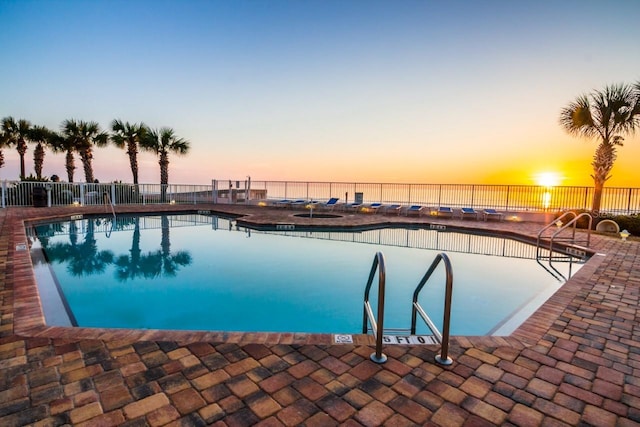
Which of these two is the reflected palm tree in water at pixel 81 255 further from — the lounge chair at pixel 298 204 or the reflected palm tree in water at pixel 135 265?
the lounge chair at pixel 298 204

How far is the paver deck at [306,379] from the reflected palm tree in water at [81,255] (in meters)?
3.20

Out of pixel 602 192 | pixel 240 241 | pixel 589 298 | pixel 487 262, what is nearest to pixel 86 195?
pixel 240 241

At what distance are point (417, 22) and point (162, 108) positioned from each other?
44.0 ft

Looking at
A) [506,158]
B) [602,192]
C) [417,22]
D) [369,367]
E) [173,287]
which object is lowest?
[173,287]

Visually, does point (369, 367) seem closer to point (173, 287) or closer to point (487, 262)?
point (173, 287)

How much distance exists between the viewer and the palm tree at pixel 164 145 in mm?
19297

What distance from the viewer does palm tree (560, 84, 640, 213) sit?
9.88 m

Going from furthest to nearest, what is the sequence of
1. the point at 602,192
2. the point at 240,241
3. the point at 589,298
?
the point at 602,192 → the point at 240,241 → the point at 589,298

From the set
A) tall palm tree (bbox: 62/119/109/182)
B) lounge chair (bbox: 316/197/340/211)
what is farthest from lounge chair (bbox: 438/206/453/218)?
tall palm tree (bbox: 62/119/109/182)

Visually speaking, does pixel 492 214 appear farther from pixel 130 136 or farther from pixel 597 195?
pixel 130 136

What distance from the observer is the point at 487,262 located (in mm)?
6637

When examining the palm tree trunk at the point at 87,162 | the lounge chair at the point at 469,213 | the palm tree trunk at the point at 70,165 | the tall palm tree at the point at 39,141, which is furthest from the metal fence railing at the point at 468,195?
the tall palm tree at the point at 39,141

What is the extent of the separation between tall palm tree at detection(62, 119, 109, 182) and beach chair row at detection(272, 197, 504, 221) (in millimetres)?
12602

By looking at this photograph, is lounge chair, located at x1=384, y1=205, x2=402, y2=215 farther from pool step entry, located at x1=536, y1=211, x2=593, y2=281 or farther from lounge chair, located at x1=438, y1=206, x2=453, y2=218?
pool step entry, located at x1=536, y1=211, x2=593, y2=281
